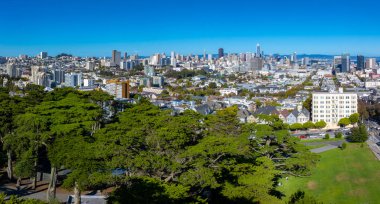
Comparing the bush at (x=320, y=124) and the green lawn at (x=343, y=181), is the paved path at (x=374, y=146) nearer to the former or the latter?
the green lawn at (x=343, y=181)

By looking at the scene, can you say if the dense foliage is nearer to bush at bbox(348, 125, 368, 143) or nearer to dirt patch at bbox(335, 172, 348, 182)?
dirt patch at bbox(335, 172, 348, 182)

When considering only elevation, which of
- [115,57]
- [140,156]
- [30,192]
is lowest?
[30,192]

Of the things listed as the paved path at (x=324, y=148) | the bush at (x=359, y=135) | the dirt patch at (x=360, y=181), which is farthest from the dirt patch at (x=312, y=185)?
the bush at (x=359, y=135)

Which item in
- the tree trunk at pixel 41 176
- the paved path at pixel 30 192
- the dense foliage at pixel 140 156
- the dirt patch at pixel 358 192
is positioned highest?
the dense foliage at pixel 140 156

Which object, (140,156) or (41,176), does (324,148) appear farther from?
(140,156)

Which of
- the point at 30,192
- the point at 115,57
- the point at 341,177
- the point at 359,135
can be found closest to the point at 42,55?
the point at 115,57

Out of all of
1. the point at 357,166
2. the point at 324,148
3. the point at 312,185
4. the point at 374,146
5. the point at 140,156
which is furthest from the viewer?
the point at 374,146

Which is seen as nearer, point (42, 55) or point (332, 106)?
point (332, 106)
